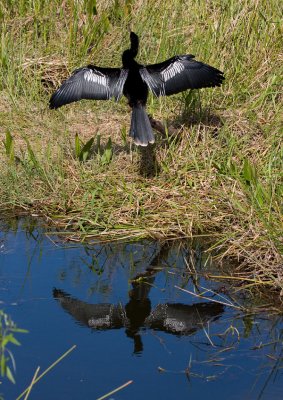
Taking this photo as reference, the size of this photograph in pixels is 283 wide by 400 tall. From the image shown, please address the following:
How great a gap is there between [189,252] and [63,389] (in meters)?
1.83

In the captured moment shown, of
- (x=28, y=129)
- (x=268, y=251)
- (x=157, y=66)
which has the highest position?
(x=157, y=66)

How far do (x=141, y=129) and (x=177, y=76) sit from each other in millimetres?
471

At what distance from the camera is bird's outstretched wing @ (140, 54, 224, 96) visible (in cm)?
618

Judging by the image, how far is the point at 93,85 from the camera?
20.5 feet

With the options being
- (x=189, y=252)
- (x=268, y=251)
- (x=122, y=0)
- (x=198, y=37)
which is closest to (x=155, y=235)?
(x=189, y=252)

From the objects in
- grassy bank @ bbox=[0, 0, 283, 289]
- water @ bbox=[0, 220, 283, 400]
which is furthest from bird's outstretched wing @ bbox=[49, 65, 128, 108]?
water @ bbox=[0, 220, 283, 400]

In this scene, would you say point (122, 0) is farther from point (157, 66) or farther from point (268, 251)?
Result: point (268, 251)

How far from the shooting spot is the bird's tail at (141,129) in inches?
237

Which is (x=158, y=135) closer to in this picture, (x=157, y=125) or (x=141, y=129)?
(x=157, y=125)

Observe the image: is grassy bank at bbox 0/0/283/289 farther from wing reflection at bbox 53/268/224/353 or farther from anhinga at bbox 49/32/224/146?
wing reflection at bbox 53/268/224/353

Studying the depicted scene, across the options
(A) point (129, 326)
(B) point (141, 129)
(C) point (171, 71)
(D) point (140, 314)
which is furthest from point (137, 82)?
(A) point (129, 326)

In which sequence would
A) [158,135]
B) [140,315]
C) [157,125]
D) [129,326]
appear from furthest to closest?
1. [158,135]
2. [157,125]
3. [140,315]
4. [129,326]

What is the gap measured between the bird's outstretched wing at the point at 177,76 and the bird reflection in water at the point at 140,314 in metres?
1.96

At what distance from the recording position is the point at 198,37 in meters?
7.36
